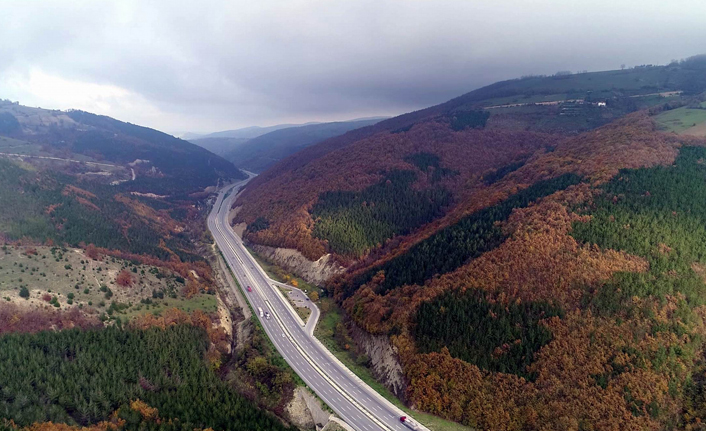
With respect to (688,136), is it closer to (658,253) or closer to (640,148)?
(640,148)

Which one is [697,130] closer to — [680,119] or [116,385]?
[680,119]

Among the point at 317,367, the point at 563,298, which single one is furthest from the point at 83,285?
the point at 563,298

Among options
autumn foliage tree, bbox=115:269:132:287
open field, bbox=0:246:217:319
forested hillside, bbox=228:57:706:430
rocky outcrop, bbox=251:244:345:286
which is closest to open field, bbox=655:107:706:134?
forested hillside, bbox=228:57:706:430

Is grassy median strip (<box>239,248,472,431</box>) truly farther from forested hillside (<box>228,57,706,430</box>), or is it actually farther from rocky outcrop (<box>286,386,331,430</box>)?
rocky outcrop (<box>286,386,331,430</box>)

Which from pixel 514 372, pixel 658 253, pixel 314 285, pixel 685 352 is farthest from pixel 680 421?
pixel 314 285

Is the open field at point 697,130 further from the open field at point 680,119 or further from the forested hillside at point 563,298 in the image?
the forested hillside at point 563,298

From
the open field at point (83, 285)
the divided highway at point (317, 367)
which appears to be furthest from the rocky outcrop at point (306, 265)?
the open field at point (83, 285)
